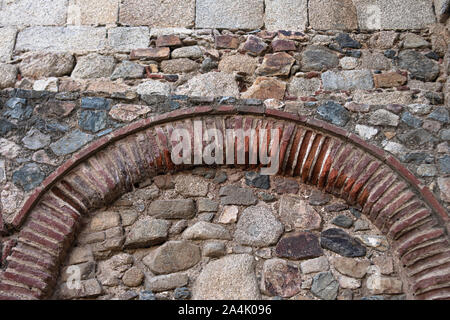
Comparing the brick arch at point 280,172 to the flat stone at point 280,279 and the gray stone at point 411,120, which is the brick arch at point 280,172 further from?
the flat stone at point 280,279

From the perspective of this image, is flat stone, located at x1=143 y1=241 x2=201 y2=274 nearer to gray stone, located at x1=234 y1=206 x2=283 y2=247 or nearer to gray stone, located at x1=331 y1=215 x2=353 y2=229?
gray stone, located at x1=234 y1=206 x2=283 y2=247

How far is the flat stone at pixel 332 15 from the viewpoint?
3623mm

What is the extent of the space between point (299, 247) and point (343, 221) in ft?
1.11

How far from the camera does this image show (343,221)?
302cm

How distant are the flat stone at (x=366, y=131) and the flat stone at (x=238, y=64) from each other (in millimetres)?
861

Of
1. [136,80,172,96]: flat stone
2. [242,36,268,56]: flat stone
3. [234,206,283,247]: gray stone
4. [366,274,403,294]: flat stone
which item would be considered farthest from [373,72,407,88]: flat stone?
[136,80,172,96]: flat stone

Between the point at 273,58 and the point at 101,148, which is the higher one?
the point at 273,58

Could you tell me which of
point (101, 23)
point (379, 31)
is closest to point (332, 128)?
point (379, 31)

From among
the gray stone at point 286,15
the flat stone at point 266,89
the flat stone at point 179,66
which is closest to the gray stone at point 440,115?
the flat stone at point 266,89

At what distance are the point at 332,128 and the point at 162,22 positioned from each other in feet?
5.03

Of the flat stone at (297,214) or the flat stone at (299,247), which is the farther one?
the flat stone at (297,214)

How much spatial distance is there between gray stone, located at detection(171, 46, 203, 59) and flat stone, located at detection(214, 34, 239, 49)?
149 mm

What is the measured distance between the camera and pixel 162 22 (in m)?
3.65
